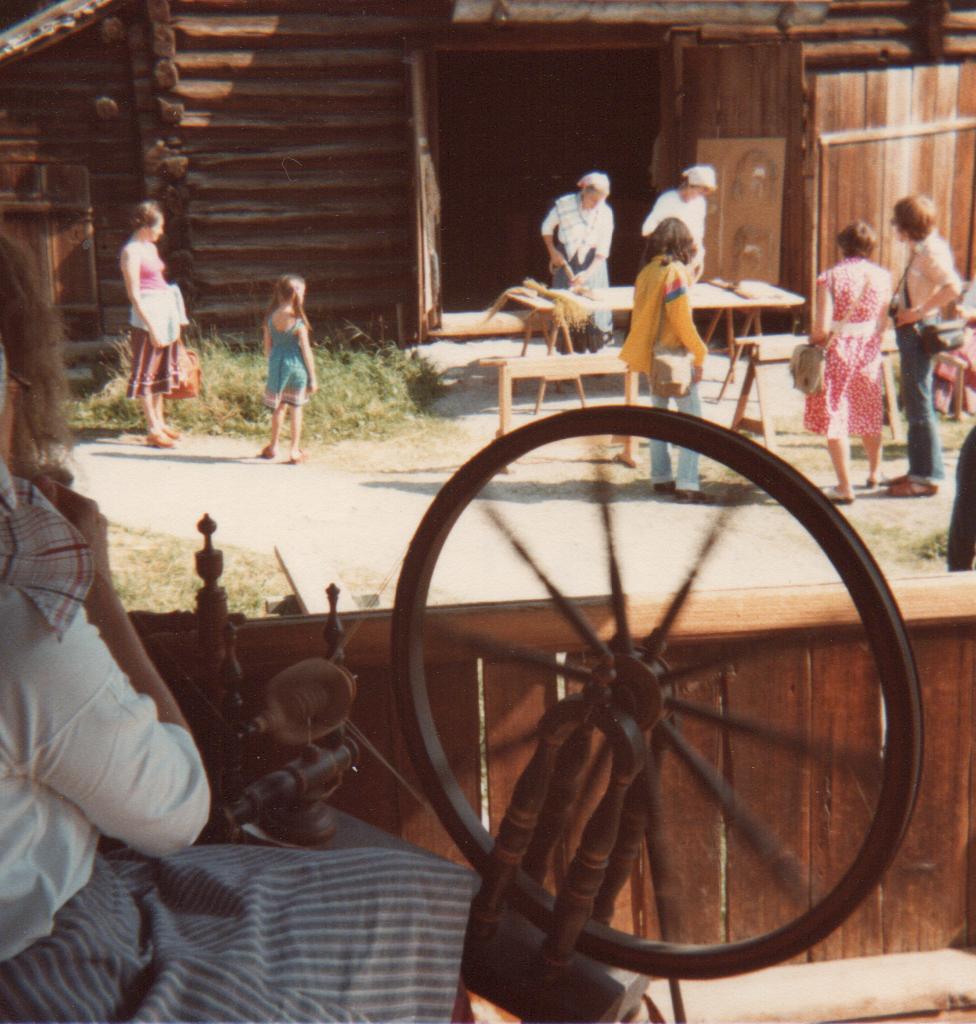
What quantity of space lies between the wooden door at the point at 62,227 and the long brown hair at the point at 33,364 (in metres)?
8.46

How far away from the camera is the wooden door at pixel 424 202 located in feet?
32.4

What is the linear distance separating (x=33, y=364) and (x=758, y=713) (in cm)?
128

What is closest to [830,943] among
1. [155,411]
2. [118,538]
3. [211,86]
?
[118,538]

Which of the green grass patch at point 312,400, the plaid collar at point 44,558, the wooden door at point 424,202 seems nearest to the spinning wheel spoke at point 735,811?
the plaid collar at point 44,558

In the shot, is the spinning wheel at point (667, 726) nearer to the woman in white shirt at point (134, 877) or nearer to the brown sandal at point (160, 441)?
the woman in white shirt at point (134, 877)

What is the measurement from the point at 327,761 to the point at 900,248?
9.76 m

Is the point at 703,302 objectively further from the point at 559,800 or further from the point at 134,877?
the point at 134,877

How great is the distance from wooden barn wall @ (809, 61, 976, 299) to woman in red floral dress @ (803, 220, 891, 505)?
3465mm

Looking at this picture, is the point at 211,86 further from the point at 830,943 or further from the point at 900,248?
the point at 830,943

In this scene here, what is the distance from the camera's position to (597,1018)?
1544 millimetres

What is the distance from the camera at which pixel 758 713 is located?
223 centimetres


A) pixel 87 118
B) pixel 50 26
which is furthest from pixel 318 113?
pixel 50 26

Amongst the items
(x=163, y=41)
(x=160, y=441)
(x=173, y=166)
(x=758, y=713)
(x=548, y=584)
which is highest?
(x=163, y=41)

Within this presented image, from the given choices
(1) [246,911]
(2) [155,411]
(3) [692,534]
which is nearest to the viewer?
(1) [246,911]
